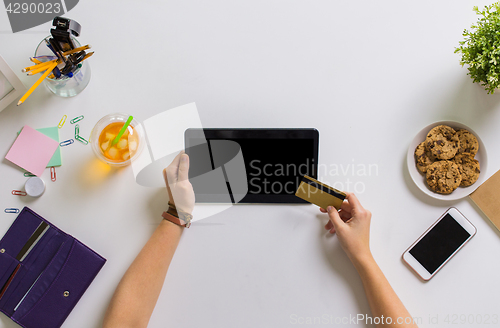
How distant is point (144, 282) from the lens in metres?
0.93

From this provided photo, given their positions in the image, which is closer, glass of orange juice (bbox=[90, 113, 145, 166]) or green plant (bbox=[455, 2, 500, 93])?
green plant (bbox=[455, 2, 500, 93])

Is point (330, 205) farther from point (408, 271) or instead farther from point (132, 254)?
point (132, 254)

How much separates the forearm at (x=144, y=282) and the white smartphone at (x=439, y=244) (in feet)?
2.54

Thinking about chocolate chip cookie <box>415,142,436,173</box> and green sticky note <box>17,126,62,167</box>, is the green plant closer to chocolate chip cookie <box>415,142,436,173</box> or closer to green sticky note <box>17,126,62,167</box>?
chocolate chip cookie <box>415,142,436,173</box>

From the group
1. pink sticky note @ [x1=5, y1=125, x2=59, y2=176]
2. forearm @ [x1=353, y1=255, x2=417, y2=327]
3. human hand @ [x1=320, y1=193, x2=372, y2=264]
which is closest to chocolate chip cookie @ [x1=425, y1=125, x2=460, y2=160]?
human hand @ [x1=320, y1=193, x2=372, y2=264]

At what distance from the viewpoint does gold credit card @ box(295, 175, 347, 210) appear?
903mm

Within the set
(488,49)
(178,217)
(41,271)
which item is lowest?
(41,271)

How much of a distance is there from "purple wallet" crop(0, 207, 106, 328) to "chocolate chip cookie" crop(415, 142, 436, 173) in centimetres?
107

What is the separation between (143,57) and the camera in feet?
3.34

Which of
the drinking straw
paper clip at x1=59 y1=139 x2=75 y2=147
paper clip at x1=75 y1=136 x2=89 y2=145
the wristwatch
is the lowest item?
the wristwatch

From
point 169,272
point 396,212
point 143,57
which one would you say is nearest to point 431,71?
point 396,212

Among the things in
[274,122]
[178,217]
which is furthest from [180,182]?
[274,122]

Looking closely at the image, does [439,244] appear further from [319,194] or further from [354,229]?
[319,194]

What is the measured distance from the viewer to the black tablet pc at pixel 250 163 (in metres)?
0.97
